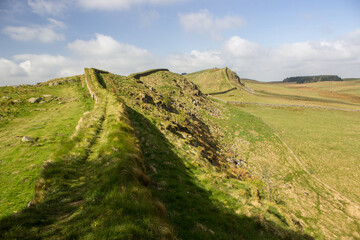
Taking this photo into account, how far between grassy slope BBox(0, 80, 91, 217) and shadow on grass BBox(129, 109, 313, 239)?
6.10 metres

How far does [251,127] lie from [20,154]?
47.5 meters

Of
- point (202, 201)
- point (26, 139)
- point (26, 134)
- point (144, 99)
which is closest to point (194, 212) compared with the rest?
point (202, 201)

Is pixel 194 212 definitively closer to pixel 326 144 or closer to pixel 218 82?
pixel 326 144

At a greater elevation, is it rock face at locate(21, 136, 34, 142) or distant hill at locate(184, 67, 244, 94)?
distant hill at locate(184, 67, 244, 94)

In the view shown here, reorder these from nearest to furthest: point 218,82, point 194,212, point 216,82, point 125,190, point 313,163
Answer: point 125,190, point 194,212, point 313,163, point 218,82, point 216,82

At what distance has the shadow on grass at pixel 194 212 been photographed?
7172mm

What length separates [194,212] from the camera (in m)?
8.25

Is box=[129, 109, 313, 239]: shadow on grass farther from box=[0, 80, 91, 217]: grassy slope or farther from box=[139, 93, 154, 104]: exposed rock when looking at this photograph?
box=[139, 93, 154, 104]: exposed rock

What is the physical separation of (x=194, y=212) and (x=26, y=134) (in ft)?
44.2

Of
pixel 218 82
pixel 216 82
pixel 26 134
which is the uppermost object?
pixel 216 82

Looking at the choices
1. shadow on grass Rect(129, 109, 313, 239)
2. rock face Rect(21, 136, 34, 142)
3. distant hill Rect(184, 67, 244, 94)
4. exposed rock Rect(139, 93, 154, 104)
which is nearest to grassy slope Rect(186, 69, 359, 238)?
shadow on grass Rect(129, 109, 313, 239)

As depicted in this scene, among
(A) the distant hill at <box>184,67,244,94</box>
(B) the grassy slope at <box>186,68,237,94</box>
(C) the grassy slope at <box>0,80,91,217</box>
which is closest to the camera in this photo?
(C) the grassy slope at <box>0,80,91,217</box>

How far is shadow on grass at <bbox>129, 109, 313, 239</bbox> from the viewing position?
7.17 meters

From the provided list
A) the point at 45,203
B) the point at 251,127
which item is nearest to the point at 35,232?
the point at 45,203
